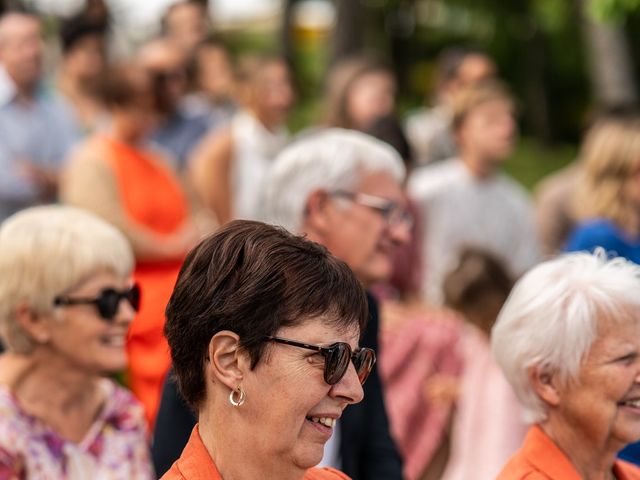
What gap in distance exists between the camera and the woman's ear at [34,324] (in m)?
4.29

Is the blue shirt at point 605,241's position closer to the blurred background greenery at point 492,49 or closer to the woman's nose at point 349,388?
the woman's nose at point 349,388

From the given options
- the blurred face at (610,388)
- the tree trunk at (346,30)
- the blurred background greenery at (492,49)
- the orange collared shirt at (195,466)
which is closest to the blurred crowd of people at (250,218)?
the blurred face at (610,388)

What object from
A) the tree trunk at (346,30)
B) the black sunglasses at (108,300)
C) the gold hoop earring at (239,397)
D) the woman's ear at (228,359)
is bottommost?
the tree trunk at (346,30)

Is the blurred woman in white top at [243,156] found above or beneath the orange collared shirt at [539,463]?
beneath

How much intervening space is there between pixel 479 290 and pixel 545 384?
236cm

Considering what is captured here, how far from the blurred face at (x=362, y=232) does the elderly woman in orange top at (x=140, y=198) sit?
1.86 metres

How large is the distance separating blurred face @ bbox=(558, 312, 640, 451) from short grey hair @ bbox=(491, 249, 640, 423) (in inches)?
1.2

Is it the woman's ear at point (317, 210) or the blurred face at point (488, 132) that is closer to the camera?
the woman's ear at point (317, 210)

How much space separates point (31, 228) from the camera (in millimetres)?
4312

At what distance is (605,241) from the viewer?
19.4ft

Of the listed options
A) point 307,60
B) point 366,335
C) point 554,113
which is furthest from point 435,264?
point 307,60

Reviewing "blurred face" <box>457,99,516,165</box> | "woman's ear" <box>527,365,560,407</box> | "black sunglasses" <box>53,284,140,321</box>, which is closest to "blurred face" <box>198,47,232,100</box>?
"blurred face" <box>457,99,516,165</box>

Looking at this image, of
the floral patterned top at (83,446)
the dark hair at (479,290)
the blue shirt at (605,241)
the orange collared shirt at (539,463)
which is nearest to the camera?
the orange collared shirt at (539,463)

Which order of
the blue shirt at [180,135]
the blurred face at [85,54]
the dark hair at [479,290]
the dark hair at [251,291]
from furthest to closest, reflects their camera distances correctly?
the blurred face at [85,54]
the blue shirt at [180,135]
the dark hair at [479,290]
the dark hair at [251,291]
